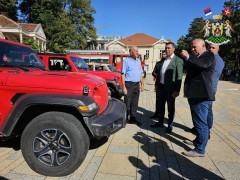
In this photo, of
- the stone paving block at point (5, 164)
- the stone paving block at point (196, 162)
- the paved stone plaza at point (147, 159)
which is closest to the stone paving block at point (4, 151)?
the paved stone plaza at point (147, 159)

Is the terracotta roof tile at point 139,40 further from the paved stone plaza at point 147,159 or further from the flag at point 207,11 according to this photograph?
the paved stone plaza at point 147,159

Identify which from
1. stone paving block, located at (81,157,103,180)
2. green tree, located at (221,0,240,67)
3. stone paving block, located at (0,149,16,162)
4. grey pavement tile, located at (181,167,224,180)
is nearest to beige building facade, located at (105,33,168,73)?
green tree, located at (221,0,240,67)

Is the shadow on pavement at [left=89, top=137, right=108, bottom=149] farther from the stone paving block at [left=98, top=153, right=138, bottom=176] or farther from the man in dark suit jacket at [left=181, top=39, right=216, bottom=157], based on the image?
the man in dark suit jacket at [left=181, top=39, right=216, bottom=157]

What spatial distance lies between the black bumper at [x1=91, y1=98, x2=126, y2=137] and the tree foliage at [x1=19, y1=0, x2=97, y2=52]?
98.1 ft

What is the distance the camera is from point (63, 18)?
38.7 meters

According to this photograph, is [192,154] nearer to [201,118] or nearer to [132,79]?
[201,118]

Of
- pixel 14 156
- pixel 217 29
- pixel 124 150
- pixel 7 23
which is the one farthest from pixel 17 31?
pixel 124 150

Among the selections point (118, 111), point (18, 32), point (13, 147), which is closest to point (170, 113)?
point (118, 111)

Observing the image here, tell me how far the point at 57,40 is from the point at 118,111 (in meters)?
30.3

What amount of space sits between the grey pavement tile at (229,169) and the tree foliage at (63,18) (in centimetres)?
3083

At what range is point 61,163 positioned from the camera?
11.1 feet

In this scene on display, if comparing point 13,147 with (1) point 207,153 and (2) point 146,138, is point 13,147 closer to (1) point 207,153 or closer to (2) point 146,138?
(2) point 146,138

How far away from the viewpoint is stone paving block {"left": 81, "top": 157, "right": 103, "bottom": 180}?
11.1ft

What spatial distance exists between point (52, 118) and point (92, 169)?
3.21ft
